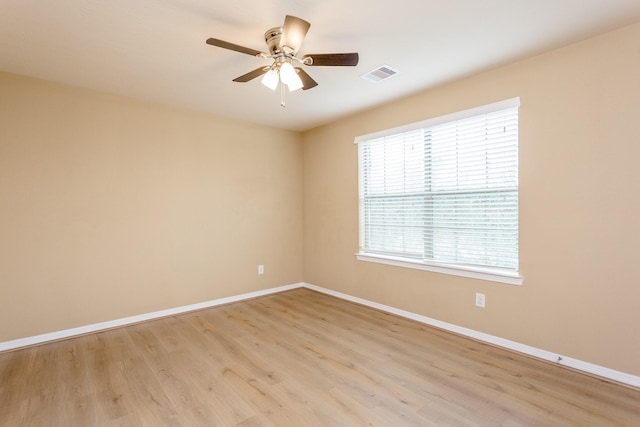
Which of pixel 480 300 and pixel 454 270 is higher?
pixel 454 270

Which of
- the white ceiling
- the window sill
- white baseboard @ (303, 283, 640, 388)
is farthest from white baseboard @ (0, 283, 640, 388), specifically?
the white ceiling

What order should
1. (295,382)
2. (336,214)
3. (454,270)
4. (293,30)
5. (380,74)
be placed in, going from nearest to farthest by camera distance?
Result: (293,30)
(295,382)
(380,74)
(454,270)
(336,214)

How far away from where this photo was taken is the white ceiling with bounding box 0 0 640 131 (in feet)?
6.19

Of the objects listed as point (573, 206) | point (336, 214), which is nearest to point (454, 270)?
point (573, 206)

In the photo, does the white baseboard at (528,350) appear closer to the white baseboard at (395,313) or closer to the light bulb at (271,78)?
the white baseboard at (395,313)

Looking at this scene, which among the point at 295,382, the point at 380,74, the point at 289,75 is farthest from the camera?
the point at 380,74

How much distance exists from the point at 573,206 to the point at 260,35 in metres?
2.70

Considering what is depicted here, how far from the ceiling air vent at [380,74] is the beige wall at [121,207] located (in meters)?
2.11

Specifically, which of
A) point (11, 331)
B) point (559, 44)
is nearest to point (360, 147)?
point (559, 44)

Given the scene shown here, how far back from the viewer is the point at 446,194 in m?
3.15

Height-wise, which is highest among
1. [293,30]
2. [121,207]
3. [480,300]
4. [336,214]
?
[293,30]

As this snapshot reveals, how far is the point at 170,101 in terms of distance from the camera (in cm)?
351

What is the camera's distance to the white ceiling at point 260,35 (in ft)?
6.19

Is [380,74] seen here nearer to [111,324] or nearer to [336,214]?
[336,214]
